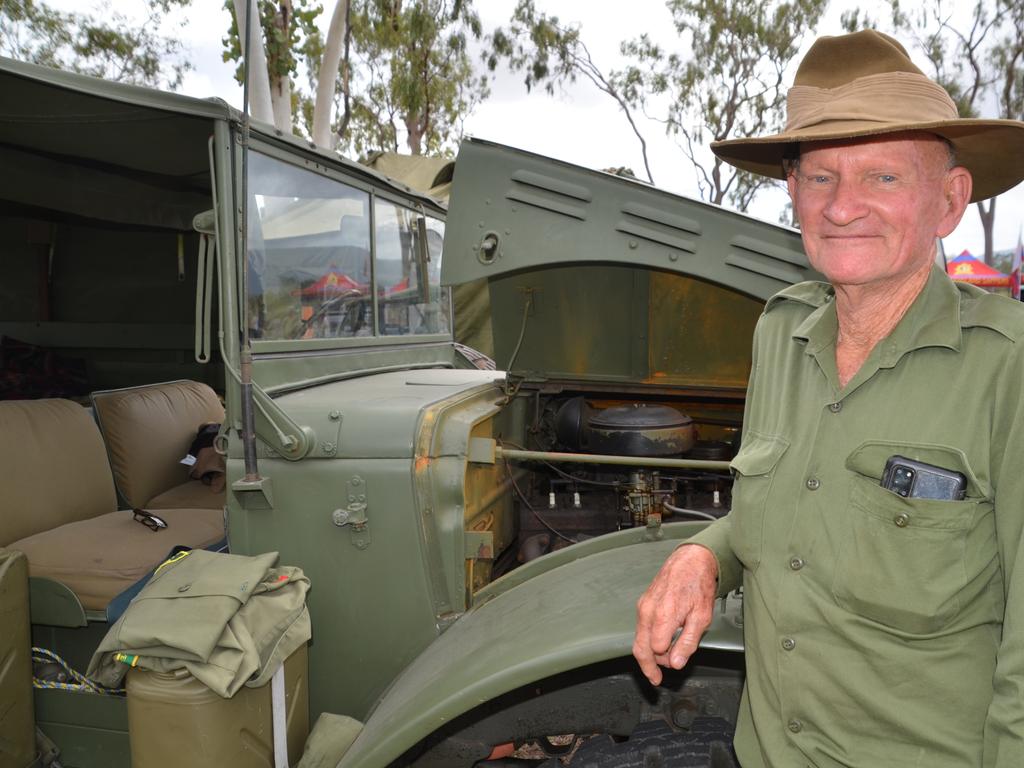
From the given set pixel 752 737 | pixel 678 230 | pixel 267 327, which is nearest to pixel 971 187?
pixel 678 230

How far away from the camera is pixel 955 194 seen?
1305 mm

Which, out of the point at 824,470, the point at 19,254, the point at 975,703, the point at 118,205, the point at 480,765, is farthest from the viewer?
the point at 19,254

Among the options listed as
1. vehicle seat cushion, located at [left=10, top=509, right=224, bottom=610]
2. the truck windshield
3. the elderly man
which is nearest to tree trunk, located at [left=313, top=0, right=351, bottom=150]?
the truck windshield

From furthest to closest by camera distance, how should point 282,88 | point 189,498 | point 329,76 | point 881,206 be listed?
point 329,76
point 282,88
point 189,498
point 881,206

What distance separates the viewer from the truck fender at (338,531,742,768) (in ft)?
4.96

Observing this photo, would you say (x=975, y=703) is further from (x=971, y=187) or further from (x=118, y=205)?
(x=118, y=205)

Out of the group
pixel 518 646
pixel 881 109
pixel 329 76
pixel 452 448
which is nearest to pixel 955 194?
pixel 881 109

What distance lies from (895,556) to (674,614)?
37 cm

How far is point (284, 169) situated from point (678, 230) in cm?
121

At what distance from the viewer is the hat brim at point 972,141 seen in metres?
1.19

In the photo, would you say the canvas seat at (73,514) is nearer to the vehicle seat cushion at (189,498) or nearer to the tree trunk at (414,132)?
the vehicle seat cushion at (189,498)

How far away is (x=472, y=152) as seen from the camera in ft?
7.08

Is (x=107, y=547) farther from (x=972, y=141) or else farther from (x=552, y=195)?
(x=972, y=141)

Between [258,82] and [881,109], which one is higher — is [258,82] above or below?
above
